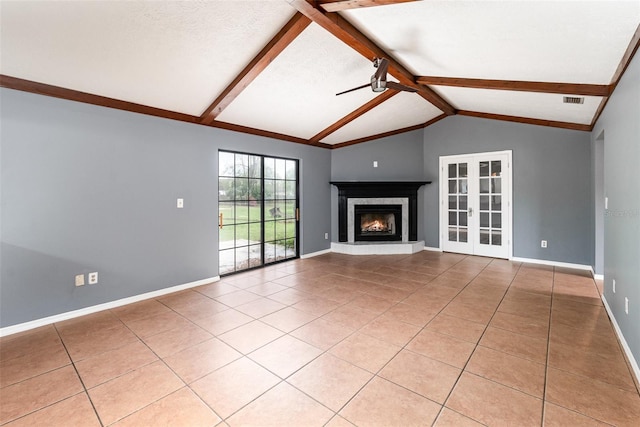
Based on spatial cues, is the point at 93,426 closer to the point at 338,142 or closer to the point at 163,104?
the point at 163,104

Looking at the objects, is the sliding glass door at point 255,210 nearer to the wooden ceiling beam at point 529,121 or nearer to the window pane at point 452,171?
the window pane at point 452,171

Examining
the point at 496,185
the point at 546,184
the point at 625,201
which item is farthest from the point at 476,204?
the point at 625,201

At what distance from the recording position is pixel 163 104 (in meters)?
3.71

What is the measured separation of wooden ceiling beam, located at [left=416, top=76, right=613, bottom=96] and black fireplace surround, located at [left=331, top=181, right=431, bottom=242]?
2.76 metres

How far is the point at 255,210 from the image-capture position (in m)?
5.18

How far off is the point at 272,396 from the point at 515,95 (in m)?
4.81

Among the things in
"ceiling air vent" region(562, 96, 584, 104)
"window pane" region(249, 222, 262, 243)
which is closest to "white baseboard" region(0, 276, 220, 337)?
"window pane" region(249, 222, 262, 243)

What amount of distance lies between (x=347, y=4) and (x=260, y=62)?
1125mm

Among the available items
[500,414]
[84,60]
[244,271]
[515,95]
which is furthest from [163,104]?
[515,95]

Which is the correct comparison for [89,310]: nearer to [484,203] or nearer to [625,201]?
[625,201]

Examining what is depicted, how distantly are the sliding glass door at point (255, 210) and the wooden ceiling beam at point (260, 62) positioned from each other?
97 centimetres

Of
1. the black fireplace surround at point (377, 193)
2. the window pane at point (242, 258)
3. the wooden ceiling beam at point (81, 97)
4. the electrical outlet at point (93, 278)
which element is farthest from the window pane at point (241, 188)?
the black fireplace surround at point (377, 193)

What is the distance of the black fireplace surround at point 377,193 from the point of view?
6.59 meters

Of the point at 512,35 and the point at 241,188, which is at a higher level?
the point at 512,35
